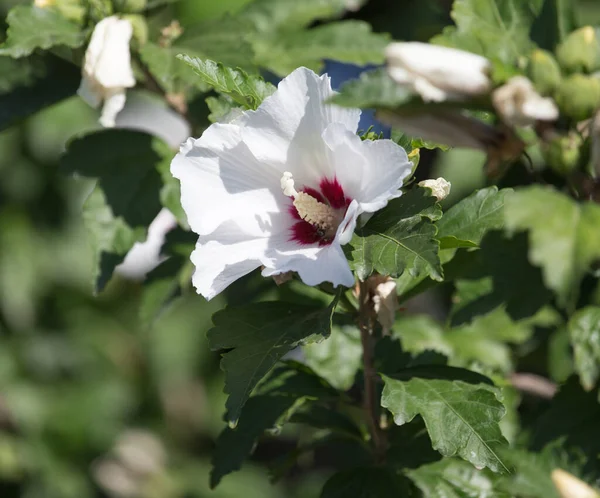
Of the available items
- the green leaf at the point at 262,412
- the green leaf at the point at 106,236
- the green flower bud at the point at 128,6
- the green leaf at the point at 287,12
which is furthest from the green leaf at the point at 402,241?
the green leaf at the point at 287,12

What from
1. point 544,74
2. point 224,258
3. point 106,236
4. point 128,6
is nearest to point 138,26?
point 128,6

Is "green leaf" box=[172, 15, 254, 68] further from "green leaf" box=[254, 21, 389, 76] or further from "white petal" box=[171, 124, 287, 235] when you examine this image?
"white petal" box=[171, 124, 287, 235]

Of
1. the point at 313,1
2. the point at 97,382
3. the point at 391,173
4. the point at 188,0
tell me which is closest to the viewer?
the point at 391,173

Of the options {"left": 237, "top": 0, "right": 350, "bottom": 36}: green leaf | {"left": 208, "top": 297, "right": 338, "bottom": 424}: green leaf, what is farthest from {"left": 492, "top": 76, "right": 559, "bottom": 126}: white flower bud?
{"left": 237, "top": 0, "right": 350, "bottom": 36}: green leaf

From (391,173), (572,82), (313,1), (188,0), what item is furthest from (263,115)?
(188,0)

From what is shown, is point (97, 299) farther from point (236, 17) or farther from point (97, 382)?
point (236, 17)

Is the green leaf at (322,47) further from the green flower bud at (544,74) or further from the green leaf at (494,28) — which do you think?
the green flower bud at (544,74)

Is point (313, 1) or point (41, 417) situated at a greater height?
point (313, 1)
